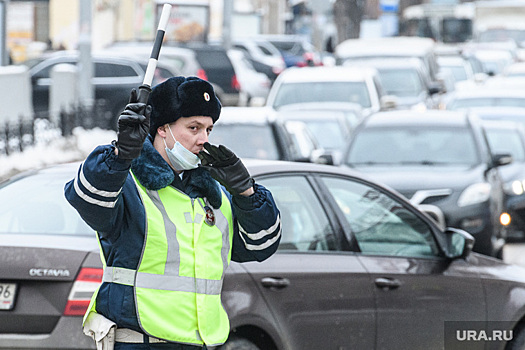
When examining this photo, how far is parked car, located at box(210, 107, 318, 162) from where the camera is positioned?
10484 mm

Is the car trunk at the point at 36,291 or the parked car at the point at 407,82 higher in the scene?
the car trunk at the point at 36,291

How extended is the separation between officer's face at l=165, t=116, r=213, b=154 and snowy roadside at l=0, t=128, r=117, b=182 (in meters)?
7.67

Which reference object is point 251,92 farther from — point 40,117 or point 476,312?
point 476,312

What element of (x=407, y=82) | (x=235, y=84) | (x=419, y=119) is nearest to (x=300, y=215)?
(x=419, y=119)

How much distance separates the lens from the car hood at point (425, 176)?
1023 centimetres

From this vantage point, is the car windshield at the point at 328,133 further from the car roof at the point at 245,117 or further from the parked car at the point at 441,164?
the car roof at the point at 245,117

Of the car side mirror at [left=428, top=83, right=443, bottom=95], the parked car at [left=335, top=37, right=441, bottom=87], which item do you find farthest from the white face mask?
the parked car at [left=335, top=37, right=441, bottom=87]

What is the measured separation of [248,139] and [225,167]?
276 inches

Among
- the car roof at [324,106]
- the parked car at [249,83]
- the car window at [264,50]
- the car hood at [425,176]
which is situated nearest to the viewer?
the car hood at [425,176]

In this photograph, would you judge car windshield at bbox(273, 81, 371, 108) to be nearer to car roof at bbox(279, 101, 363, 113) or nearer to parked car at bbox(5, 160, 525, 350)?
car roof at bbox(279, 101, 363, 113)

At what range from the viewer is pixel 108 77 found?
22391 millimetres

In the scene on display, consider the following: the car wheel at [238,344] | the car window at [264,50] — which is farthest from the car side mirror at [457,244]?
the car window at [264,50]

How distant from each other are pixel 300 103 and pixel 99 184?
1361 cm

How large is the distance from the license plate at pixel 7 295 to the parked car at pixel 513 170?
7349 mm
